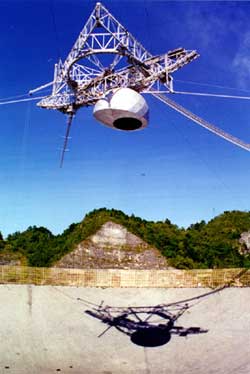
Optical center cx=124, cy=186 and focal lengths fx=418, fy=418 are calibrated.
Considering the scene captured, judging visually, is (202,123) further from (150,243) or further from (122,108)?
(150,243)

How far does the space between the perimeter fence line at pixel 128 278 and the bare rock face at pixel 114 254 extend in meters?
3.96

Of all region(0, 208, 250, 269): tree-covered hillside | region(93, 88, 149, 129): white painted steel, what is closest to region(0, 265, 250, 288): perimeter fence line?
region(0, 208, 250, 269): tree-covered hillside

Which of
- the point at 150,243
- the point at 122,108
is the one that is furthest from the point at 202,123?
the point at 150,243

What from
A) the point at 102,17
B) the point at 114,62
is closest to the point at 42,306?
the point at 114,62

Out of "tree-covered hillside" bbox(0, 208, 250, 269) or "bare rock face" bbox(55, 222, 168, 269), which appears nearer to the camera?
"bare rock face" bbox(55, 222, 168, 269)

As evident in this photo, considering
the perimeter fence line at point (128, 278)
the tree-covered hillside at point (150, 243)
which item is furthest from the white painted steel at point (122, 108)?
the tree-covered hillside at point (150, 243)

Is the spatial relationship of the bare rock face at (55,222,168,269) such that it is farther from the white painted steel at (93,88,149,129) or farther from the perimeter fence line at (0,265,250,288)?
the white painted steel at (93,88,149,129)

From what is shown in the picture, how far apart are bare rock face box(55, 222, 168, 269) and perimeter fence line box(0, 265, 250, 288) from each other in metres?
3.96

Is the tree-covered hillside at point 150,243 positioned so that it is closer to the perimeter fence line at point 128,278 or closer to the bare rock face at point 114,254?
the bare rock face at point 114,254

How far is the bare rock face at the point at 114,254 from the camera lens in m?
24.0

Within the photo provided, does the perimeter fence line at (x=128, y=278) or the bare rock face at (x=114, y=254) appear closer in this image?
the perimeter fence line at (x=128, y=278)

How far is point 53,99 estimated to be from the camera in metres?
13.5

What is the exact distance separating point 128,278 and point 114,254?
5.26 m

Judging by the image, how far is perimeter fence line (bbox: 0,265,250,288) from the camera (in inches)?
754
